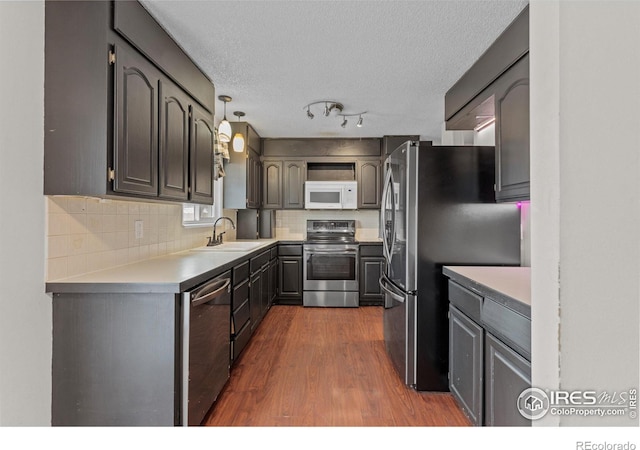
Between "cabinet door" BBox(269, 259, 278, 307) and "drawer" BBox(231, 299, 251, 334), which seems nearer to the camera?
"drawer" BBox(231, 299, 251, 334)

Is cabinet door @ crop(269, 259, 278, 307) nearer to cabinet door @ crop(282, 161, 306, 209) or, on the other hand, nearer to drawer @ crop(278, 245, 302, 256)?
drawer @ crop(278, 245, 302, 256)

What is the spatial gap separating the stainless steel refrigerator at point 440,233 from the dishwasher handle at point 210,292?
124 cm

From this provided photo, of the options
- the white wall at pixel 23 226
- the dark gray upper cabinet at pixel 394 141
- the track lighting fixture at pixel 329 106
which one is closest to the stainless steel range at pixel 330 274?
the dark gray upper cabinet at pixel 394 141

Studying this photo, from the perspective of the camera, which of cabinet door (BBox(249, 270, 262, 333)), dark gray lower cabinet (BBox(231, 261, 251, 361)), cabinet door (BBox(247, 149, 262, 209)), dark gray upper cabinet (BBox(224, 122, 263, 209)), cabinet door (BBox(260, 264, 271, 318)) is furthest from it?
cabinet door (BBox(247, 149, 262, 209))

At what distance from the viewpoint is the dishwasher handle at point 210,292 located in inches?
63.0

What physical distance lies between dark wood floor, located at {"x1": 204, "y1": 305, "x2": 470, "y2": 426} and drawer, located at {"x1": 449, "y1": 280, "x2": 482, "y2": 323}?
675 mm

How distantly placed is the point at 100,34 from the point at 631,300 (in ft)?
6.81

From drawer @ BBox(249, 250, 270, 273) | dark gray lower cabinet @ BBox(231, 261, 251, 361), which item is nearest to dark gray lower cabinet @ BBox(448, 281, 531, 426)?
dark gray lower cabinet @ BBox(231, 261, 251, 361)

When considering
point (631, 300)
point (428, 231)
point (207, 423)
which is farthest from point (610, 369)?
point (207, 423)

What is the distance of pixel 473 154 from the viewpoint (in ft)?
7.01

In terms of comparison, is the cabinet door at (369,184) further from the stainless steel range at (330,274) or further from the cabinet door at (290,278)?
the cabinet door at (290,278)

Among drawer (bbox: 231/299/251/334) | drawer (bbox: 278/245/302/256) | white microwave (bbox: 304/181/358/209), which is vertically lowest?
drawer (bbox: 231/299/251/334)

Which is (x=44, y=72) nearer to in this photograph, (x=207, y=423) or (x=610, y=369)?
(x=207, y=423)

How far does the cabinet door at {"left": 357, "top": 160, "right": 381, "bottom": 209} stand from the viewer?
4457 millimetres
